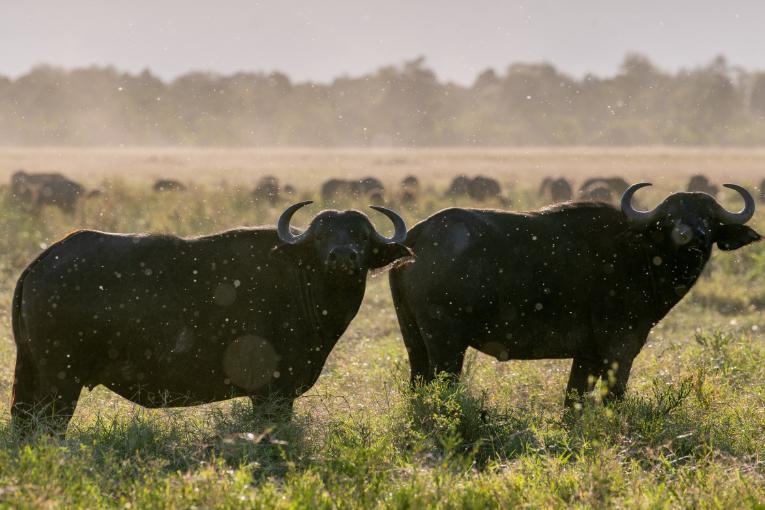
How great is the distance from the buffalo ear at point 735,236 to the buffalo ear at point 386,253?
8.22 feet

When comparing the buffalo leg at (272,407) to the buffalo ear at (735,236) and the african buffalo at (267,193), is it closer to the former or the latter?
the buffalo ear at (735,236)

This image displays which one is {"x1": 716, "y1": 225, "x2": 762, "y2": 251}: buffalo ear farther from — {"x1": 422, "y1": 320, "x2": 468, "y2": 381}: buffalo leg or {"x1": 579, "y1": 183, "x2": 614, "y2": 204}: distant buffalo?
{"x1": 579, "y1": 183, "x2": 614, "y2": 204}: distant buffalo

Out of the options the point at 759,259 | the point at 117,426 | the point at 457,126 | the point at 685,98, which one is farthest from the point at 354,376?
the point at 685,98

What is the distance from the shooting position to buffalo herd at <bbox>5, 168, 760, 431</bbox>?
602 centimetres

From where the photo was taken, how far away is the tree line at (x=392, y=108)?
98438 millimetres

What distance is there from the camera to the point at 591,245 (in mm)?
7047

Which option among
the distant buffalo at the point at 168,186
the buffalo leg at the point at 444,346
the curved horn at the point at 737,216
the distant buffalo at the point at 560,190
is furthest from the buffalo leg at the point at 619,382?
the distant buffalo at the point at 560,190

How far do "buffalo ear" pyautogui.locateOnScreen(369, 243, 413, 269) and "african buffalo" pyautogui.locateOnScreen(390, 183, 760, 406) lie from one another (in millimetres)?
360

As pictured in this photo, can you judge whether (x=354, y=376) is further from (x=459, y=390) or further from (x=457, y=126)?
(x=457, y=126)

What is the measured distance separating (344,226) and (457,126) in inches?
3740

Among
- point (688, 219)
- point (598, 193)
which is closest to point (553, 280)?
point (688, 219)

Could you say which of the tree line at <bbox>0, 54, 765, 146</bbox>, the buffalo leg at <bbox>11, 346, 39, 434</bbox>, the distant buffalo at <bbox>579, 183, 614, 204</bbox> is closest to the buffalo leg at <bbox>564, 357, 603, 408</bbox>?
the buffalo leg at <bbox>11, 346, 39, 434</bbox>

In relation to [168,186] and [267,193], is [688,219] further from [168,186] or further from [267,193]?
[168,186]

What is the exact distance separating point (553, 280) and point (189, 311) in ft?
8.49
